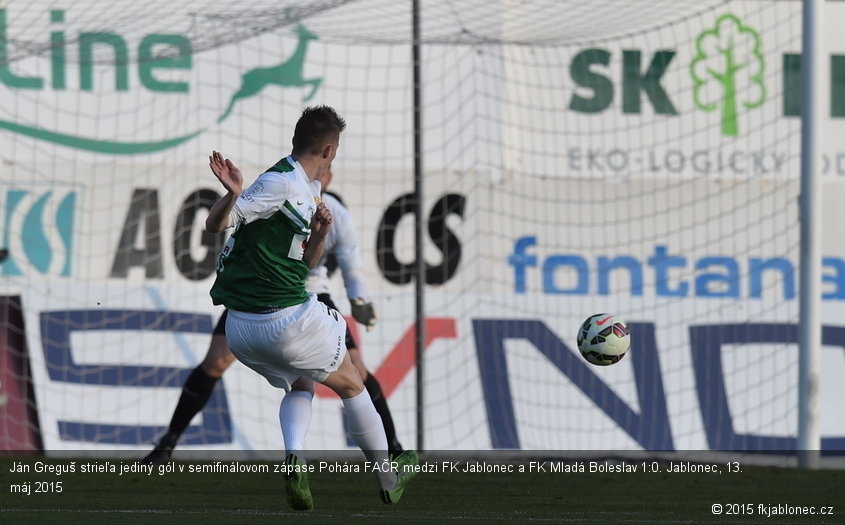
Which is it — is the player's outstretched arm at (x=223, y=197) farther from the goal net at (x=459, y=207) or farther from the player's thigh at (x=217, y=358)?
the goal net at (x=459, y=207)

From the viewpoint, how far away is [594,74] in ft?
36.9

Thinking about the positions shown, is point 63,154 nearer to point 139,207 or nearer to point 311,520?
point 139,207

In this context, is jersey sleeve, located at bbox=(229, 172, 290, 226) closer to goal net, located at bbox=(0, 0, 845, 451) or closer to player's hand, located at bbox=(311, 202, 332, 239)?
player's hand, located at bbox=(311, 202, 332, 239)

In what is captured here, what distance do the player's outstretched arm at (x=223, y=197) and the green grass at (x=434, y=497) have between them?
125 cm

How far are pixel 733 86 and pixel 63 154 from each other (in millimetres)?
5212

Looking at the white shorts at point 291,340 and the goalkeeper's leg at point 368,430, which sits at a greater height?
the white shorts at point 291,340

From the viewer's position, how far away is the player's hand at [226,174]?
5.81 m

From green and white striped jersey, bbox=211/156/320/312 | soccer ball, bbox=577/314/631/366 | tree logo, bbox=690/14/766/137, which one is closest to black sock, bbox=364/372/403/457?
soccer ball, bbox=577/314/631/366

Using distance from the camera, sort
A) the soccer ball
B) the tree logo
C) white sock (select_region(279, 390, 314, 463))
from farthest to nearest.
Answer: the tree logo < the soccer ball < white sock (select_region(279, 390, 314, 463))

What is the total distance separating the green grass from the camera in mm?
6277

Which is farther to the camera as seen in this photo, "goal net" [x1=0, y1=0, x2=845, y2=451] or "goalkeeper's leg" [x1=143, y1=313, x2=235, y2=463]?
"goal net" [x1=0, y1=0, x2=845, y2=451]

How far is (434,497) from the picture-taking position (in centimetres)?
736

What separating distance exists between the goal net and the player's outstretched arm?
4782mm

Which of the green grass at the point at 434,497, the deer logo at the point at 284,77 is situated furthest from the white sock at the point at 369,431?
the deer logo at the point at 284,77
